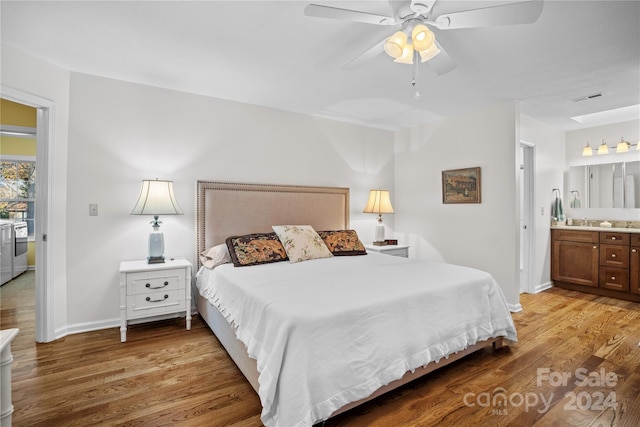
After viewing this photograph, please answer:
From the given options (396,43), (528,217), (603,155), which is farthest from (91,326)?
(603,155)

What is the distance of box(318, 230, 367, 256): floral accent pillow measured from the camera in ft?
11.5

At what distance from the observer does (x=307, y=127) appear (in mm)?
4098

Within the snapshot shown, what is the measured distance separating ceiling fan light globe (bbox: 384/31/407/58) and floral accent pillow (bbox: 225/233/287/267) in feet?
6.70

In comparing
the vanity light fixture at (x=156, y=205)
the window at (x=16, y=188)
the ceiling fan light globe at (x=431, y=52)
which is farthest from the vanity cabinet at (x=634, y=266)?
the window at (x=16, y=188)

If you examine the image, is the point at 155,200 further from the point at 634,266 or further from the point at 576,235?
the point at 634,266

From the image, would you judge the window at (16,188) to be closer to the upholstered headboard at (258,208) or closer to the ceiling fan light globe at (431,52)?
the upholstered headboard at (258,208)

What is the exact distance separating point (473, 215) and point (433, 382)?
2487 millimetres

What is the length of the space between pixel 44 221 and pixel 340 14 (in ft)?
9.55

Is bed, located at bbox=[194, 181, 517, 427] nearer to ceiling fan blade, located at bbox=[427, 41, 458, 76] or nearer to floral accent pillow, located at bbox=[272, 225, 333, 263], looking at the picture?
floral accent pillow, located at bbox=[272, 225, 333, 263]

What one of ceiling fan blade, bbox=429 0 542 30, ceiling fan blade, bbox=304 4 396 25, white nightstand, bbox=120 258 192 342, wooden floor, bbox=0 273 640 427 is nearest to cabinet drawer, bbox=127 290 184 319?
white nightstand, bbox=120 258 192 342

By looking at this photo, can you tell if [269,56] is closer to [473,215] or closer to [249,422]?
[249,422]

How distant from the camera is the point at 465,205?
4.05 meters

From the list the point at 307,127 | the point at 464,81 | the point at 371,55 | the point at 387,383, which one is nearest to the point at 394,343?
the point at 387,383

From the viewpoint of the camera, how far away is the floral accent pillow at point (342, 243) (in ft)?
11.5
